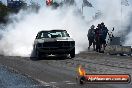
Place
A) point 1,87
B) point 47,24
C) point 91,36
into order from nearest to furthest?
point 1,87
point 91,36
point 47,24

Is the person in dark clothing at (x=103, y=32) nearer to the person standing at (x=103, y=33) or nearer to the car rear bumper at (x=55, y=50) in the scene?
the person standing at (x=103, y=33)

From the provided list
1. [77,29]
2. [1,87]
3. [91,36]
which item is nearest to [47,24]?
[77,29]

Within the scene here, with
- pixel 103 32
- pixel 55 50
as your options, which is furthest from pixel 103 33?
pixel 55 50

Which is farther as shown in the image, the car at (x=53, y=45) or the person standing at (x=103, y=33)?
the person standing at (x=103, y=33)

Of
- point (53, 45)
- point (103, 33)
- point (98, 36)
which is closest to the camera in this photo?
point (53, 45)

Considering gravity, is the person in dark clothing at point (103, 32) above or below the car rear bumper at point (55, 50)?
above

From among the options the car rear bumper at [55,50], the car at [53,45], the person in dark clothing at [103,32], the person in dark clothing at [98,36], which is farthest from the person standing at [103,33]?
the car rear bumper at [55,50]

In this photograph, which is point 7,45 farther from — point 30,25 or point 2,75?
point 2,75

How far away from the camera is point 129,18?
5034 centimetres

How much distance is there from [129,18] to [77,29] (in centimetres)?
681

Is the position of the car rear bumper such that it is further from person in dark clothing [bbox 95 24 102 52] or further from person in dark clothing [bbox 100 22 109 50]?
person in dark clothing [bbox 95 24 102 52]

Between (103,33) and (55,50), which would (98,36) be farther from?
(55,50)

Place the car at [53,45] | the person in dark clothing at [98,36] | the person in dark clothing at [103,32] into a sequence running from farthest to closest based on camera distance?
the person in dark clothing at [98,36] → the person in dark clothing at [103,32] → the car at [53,45]

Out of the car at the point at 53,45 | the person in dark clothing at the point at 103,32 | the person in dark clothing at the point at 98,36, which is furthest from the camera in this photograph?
the person in dark clothing at the point at 98,36
